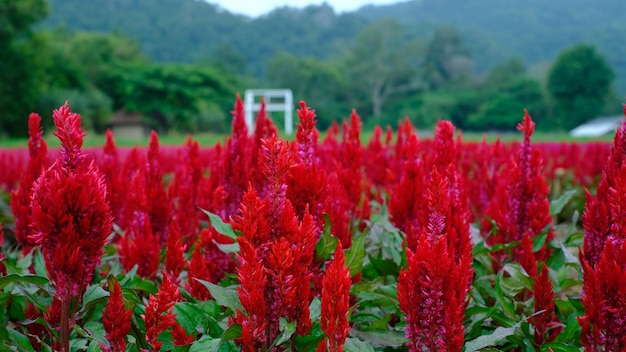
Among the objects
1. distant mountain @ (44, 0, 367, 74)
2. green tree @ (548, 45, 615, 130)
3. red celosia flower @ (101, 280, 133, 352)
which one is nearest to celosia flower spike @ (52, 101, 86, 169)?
red celosia flower @ (101, 280, 133, 352)

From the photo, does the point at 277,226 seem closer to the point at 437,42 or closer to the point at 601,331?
the point at 601,331

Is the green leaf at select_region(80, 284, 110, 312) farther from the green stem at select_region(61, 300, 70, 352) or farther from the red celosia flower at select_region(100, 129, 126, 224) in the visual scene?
the red celosia flower at select_region(100, 129, 126, 224)

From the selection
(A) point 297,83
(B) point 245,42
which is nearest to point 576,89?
(A) point 297,83

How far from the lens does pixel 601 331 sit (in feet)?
5.02

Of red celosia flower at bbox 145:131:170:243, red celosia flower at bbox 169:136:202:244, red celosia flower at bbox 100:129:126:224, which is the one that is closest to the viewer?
red celosia flower at bbox 145:131:170:243

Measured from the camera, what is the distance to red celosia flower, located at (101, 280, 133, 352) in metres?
1.49

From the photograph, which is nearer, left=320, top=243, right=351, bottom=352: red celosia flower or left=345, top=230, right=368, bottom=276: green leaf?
left=320, top=243, right=351, bottom=352: red celosia flower

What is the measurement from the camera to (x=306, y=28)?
10800cm

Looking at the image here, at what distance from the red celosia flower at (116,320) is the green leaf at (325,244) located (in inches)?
22.7

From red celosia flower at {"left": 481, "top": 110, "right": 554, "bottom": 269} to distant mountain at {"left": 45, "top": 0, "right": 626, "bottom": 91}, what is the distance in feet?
284

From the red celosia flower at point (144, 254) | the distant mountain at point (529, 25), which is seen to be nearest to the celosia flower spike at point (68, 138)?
the red celosia flower at point (144, 254)

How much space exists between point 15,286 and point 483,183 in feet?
10.2

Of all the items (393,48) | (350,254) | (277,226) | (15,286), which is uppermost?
(393,48)

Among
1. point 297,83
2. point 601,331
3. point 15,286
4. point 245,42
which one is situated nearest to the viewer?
point 601,331
